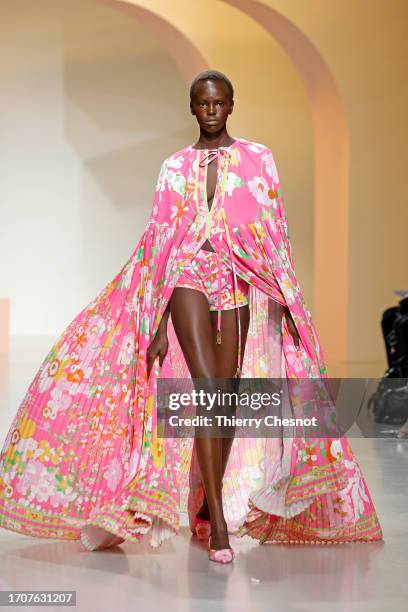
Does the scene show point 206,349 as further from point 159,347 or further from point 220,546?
point 220,546

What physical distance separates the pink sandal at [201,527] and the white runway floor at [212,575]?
0.11ft

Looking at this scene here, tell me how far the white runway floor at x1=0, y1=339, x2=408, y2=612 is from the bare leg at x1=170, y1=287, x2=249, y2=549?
0.44 ft

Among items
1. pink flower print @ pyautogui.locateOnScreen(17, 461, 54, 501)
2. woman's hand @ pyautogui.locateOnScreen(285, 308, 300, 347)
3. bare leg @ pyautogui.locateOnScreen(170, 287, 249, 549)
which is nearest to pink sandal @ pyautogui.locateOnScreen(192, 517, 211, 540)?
bare leg @ pyautogui.locateOnScreen(170, 287, 249, 549)

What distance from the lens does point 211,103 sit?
330 cm

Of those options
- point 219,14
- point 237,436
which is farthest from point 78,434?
point 219,14

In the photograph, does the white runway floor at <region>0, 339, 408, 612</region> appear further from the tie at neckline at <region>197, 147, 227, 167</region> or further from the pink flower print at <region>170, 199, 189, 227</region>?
the tie at neckline at <region>197, 147, 227, 167</region>

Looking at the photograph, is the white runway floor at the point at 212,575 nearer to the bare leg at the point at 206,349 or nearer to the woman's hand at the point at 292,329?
the bare leg at the point at 206,349

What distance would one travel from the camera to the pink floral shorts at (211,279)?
327 centimetres

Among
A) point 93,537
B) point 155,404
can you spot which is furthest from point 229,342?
point 93,537

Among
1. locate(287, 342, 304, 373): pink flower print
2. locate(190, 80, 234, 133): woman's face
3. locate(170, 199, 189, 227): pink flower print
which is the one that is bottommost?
locate(287, 342, 304, 373): pink flower print

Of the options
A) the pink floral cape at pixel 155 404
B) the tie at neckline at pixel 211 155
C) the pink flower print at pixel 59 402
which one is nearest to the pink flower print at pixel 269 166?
the pink floral cape at pixel 155 404

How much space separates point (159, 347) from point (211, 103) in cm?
68

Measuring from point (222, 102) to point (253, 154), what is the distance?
0.55 ft

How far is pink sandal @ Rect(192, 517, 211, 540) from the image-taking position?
11.4 feet
